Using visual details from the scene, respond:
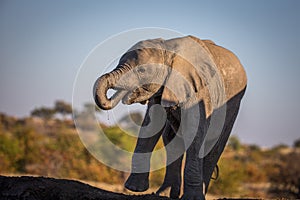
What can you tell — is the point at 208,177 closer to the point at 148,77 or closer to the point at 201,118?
the point at 201,118

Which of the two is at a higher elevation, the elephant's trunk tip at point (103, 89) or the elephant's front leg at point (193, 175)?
the elephant's trunk tip at point (103, 89)

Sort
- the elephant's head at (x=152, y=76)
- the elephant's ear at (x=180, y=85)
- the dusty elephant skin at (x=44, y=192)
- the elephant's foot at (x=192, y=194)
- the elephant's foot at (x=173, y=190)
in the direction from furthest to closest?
the elephant's foot at (x=173, y=190), the elephant's ear at (x=180, y=85), the elephant's foot at (x=192, y=194), the elephant's head at (x=152, y=76), the dusty elephant skin at (x=44, y=192)

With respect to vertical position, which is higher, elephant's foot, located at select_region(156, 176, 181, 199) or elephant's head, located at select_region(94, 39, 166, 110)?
elephant's head, located at select_region(94, 39, 166, 110)

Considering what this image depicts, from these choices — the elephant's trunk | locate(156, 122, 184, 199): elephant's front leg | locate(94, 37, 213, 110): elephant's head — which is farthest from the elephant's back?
the elephant's trunk

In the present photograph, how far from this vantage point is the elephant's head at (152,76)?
19.4ft

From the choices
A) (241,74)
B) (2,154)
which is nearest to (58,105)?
(2,154)

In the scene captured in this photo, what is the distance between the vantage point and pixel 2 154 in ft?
65.9

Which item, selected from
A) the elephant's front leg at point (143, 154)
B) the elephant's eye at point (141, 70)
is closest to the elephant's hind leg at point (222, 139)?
the elephant's front leg at point (143, 154)

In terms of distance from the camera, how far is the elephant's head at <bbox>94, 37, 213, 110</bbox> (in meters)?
5.91

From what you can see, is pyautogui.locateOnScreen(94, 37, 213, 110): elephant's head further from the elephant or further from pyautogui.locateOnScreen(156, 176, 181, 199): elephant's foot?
pyautogui.locateOnScreen(156, 176, 181, 199): elephant's foot

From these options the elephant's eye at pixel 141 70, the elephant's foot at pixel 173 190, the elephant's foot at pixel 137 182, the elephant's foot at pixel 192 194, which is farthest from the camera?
the elephant's foot at pixel 173 190

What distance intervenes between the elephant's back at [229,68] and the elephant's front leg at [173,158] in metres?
1.02

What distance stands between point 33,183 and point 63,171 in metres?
14.3

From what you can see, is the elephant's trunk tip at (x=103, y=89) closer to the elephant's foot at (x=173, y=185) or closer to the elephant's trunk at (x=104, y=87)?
the elephant's trunk at (x=104, y=87)
